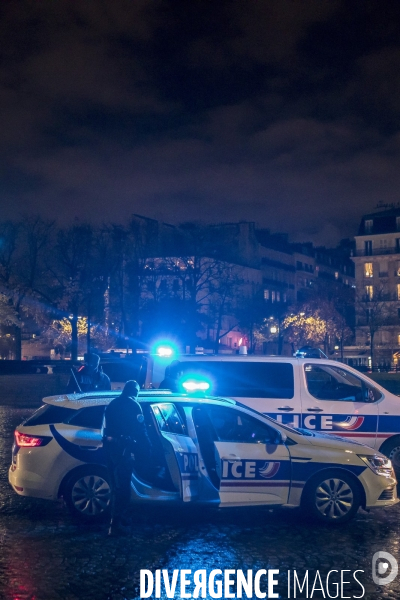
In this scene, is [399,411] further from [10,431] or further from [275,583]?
[10,431]

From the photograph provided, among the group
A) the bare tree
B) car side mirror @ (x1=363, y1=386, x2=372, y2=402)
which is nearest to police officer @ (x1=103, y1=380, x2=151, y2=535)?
car side mirror @ (x1=363, y1=386, x2=372, y2=402)

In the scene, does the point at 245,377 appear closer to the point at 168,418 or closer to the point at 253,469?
the point at 168,418

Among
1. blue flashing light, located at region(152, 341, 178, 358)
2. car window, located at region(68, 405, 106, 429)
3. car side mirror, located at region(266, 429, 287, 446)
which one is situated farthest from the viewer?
blue flashing light, located at region(152, 341, 178, 358)

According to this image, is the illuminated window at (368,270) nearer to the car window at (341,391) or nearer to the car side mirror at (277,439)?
the car window at (341,391)

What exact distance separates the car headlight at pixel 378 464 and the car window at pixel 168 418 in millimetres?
2193

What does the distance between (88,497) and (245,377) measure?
4.37 metres

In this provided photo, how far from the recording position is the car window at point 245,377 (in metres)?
13.4

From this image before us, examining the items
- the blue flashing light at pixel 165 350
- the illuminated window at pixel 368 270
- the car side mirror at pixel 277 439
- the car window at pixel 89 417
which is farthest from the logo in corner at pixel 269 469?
the illuminated window at pixel 368 270

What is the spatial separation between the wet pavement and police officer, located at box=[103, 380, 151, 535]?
33cm

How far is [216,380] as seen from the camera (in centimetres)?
1354

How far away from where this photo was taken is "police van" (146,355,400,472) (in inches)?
526

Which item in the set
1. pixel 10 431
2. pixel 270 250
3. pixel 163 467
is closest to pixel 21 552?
pixel 163 467

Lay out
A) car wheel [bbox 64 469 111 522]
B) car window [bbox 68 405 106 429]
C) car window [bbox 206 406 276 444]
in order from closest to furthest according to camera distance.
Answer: car wheel [bbox 64 469 111 522] < car window [bbox 206 406 276 444] < car window [bbox 68 405 106 429]

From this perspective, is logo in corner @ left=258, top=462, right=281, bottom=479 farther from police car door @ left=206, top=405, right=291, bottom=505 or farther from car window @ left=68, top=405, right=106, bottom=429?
car window @ left=68, top=405, right=106, bottom=429
